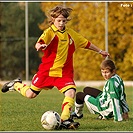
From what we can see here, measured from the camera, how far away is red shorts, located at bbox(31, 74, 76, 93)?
6672mm

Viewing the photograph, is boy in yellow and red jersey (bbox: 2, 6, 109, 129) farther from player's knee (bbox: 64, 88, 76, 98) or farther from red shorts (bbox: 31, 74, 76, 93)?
player's knee (bbox: 64, 88, 76, 98)

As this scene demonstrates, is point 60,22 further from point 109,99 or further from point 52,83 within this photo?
point 109,99

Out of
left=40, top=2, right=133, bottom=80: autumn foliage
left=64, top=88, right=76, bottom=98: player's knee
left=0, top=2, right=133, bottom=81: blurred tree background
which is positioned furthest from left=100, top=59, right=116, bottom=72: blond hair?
left=40, top=2, right=133, bottom=80: autumn foliage

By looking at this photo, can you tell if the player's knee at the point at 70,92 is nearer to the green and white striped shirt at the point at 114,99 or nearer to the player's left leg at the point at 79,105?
the green and white striped shirt at the point at 114,99

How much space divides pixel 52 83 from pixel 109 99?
2.95 ft

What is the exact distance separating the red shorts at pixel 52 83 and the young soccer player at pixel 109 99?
2.23ft

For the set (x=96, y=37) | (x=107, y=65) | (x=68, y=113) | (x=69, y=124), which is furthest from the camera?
(x=96, y=37)

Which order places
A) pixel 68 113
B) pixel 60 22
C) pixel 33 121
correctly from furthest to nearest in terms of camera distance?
pixel 33 121 → pixel 60 22 → pixel 68 113

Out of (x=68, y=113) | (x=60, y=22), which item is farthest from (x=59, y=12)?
(x=68, y=113)

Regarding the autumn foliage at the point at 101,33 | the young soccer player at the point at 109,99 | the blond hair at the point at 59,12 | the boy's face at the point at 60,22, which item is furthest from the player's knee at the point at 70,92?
the autumn foliage at the point at 101,33

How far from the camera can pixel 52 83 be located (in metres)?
6.84

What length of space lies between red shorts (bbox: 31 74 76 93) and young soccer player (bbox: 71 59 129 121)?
2.23 feet

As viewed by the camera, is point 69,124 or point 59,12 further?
point 59,12

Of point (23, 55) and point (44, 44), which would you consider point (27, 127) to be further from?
point (23, 55)
